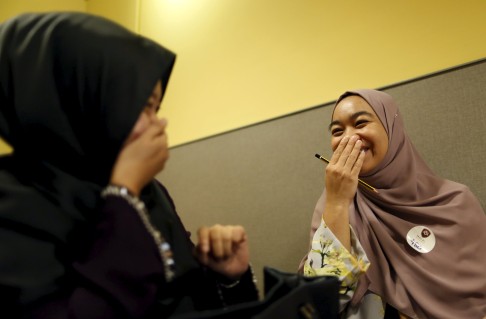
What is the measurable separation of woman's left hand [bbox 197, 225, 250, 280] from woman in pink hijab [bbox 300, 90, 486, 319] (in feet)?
1.12

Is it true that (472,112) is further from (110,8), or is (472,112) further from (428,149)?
(110,8)

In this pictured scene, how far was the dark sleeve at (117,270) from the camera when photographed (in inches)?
13.1

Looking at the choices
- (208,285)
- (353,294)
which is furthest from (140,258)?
(353,294)

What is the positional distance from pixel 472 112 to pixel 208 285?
91 cm

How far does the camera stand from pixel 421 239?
0.82 metres

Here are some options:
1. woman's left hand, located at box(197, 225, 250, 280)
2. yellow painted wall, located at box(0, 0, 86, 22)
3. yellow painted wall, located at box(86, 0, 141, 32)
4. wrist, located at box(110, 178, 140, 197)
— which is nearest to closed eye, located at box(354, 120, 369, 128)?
woman's left hand, located at box(197, 225, 250, 280)

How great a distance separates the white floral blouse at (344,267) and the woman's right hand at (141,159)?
1.65 feet

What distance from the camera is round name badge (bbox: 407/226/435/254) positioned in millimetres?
810

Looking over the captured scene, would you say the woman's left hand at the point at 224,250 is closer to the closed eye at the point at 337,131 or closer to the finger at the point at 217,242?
the finger at the point at 217,242

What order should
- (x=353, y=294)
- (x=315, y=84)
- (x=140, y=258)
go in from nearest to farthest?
(x=140, y=258) < (x=353, y=294) < (x=315, y=84)

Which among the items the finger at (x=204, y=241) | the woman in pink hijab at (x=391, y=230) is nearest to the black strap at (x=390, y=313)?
the woman in pink hijab at (x=391, y=230)

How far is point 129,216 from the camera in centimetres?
36

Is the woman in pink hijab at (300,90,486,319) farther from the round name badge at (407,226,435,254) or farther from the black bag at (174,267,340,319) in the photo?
the black bag at (174,267,340,319)

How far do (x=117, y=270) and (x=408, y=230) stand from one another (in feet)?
2.44
